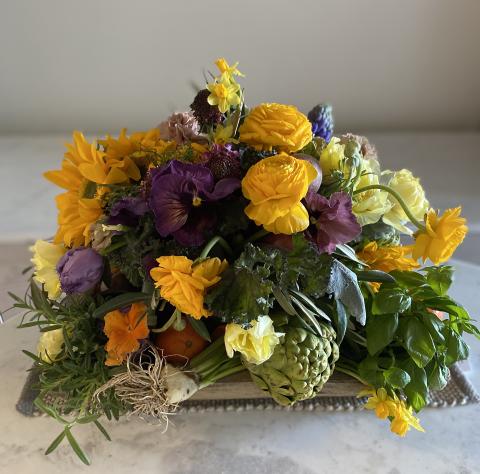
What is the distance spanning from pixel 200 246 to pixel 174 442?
0.25 metres

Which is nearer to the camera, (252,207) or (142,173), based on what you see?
(252,207)

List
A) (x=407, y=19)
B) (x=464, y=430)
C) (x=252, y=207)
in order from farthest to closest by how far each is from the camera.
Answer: (x=407, y=19) → (x=464, y=430) → (x=252, y=207)

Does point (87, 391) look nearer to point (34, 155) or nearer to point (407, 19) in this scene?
point (34, 155)

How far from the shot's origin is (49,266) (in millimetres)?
722

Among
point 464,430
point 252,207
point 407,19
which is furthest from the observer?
point 407,19

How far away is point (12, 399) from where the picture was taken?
760 millimetres

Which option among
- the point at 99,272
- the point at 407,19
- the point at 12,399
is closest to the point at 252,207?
the point at 99,272

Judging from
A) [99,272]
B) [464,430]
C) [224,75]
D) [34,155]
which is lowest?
[34,155]

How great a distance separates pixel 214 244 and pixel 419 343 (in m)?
0.26

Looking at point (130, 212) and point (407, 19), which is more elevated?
point (407, 19)

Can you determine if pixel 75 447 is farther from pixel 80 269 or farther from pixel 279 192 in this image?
pixel 279 192

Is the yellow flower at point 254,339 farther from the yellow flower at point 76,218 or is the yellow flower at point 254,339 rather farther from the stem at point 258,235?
the yellow flower at point 76,218

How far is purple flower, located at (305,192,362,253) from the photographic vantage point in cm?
61

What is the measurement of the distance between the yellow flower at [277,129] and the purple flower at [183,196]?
6cm
